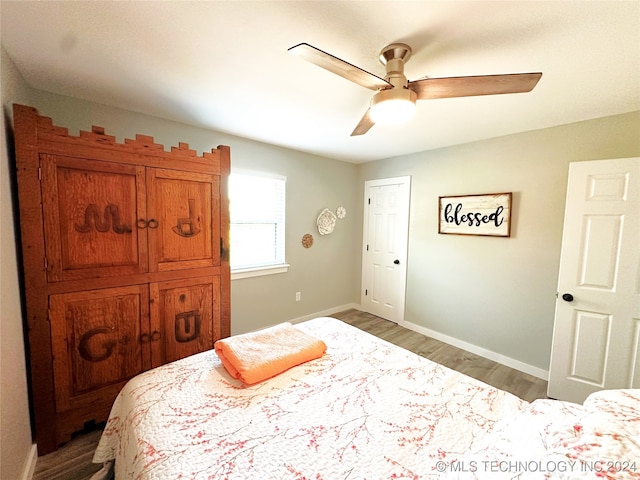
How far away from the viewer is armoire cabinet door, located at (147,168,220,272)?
1.78 meters

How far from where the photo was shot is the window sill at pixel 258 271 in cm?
290

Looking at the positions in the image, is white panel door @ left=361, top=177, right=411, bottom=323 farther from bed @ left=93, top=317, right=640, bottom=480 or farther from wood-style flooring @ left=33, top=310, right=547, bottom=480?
bed @ left=93, top=317, right=640, bottom=480

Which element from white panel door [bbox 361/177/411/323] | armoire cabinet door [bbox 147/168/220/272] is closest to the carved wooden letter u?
armoire cabinet door [bbox 147/168/220/272]

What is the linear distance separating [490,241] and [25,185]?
371cm

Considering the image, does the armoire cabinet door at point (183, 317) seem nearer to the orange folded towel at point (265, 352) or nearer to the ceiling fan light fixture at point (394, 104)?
the orange folded towel at point (265, 352)

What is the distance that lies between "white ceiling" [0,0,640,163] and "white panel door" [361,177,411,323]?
57.0 inches

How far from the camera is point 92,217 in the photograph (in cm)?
158

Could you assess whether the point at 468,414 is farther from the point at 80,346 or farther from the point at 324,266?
the point at 324,266

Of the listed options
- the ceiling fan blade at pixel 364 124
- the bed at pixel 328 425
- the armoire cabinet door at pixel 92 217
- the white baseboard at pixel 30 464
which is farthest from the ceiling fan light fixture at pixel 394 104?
the white baseboard at pixel 30 464

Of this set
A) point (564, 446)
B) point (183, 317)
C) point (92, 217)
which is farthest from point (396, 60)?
point (183, 317)

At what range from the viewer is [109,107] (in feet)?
6.87

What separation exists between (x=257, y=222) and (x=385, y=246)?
1.88 m

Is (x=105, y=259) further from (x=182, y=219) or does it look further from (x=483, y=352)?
(x=483, y=352)

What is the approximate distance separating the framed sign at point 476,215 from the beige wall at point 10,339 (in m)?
3.56
